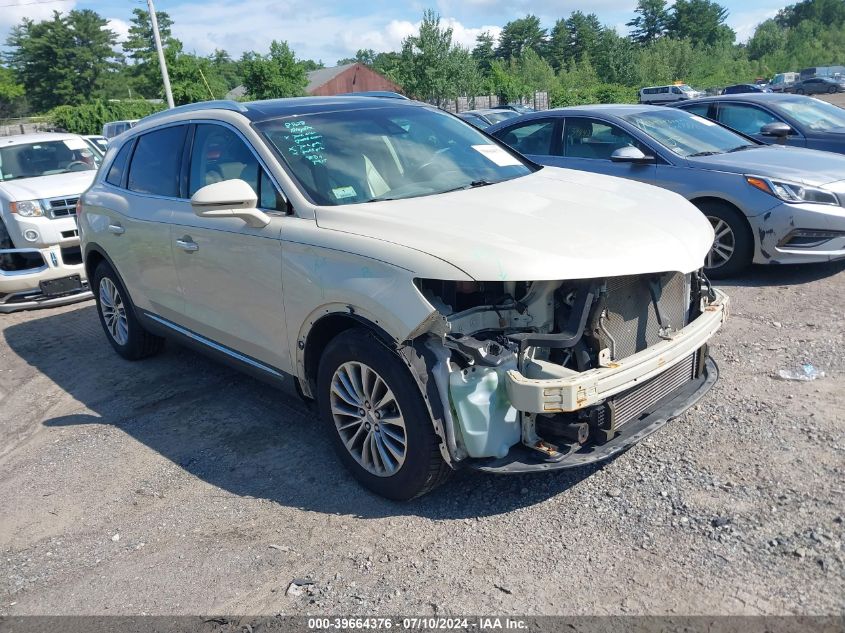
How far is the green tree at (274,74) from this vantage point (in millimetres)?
37250

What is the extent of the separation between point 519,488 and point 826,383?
222 cm

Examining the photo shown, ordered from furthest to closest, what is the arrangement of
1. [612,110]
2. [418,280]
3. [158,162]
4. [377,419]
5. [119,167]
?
[612,110], [119,167], [158,162], [377,419], [418,280]

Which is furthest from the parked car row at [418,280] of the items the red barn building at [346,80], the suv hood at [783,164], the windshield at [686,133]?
the red barn building at [346,80]

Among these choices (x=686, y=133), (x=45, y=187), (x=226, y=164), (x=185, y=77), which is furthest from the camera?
(x=185, y=77)

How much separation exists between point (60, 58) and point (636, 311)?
79.3m

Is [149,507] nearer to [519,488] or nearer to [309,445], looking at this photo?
[309,445]

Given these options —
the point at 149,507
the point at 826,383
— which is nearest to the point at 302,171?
the point at 149,507

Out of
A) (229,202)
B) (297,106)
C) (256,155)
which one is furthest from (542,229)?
(297,106)

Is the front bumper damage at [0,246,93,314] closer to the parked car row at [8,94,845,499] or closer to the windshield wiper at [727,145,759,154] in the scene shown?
the parked car row at [8,94,845,499]

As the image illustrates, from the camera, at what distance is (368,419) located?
3.48 metres

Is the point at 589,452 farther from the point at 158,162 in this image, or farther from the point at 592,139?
the point at 592,139

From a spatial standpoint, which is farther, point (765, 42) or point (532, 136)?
point (765, 42)

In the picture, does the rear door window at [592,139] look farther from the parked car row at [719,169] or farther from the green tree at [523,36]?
the green tree at [523,36]

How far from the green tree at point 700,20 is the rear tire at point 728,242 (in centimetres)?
A: 9556
